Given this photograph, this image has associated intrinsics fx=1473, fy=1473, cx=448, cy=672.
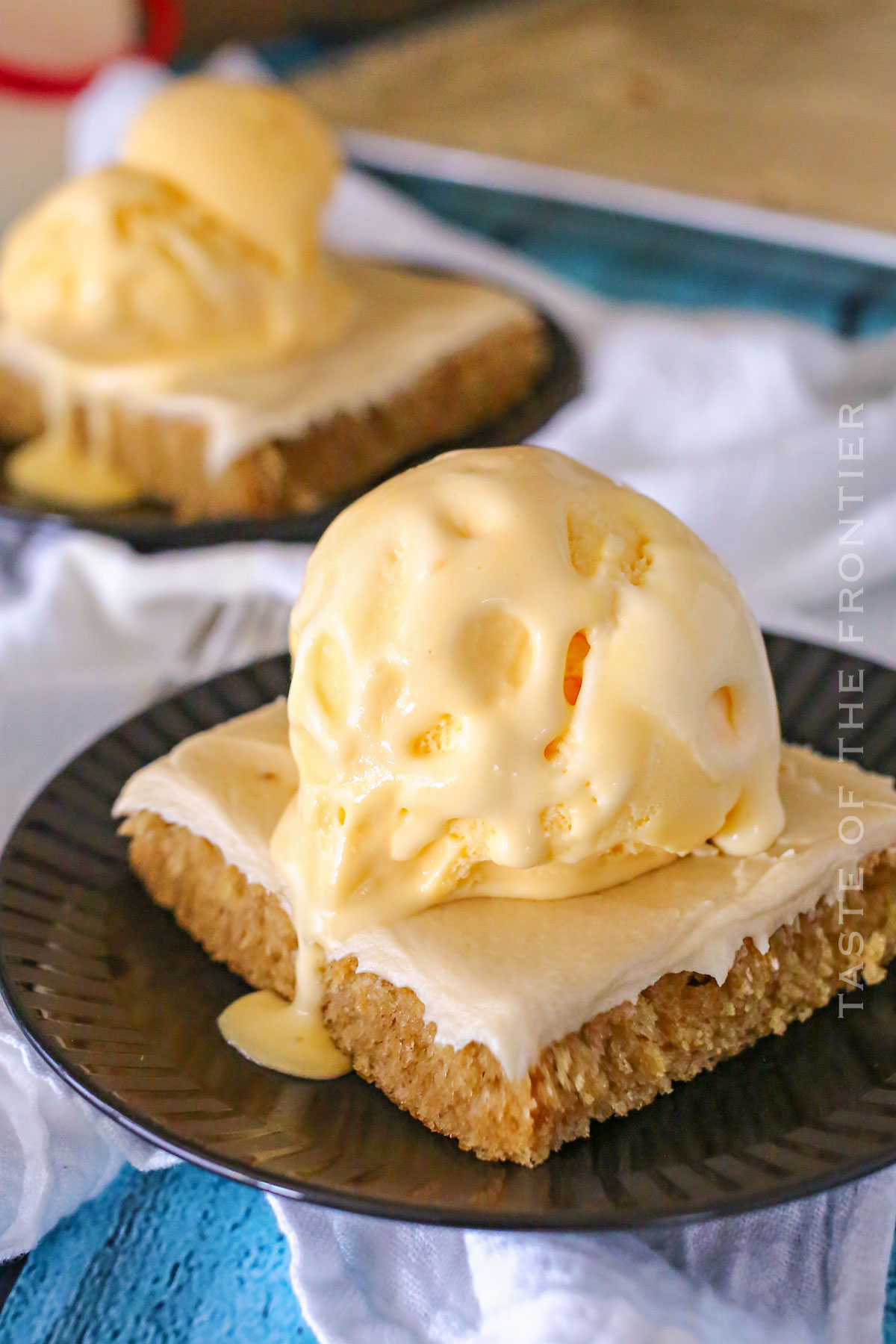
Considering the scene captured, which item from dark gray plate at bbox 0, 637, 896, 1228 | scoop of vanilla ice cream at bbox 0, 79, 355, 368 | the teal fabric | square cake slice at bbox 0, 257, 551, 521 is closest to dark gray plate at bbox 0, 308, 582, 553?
square cake slice at bbox 0, 257, 551, 521

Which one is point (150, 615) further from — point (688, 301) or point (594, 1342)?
point (688, 301)

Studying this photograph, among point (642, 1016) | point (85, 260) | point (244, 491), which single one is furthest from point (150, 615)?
point (642, 1016)

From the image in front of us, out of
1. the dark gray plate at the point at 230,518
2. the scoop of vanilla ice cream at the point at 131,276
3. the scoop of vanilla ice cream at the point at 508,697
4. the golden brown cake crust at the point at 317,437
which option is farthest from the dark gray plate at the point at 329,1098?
the scoop of vanilla ice cream at the point at 131,276

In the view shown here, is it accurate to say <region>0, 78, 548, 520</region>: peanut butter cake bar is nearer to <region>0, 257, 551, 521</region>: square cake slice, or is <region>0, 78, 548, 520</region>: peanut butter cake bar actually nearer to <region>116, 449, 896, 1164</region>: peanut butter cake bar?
<region>0, 257, 551, 521</region>: square cake slice

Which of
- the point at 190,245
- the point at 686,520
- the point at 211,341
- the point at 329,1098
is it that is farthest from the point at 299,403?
the point at 329,1098

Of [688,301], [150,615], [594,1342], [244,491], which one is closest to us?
[594,1342]
